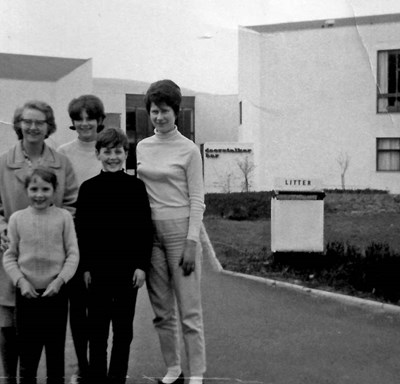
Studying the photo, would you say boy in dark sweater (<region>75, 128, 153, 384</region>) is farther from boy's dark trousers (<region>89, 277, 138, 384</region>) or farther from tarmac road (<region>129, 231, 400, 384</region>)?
tarmac road (<region>129, 231, 400, 384</region>)

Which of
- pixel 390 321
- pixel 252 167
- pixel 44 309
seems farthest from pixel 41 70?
pixel 44 309

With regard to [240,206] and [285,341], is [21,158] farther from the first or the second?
[240,206]

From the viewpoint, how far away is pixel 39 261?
381cm

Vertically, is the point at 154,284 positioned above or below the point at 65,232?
below

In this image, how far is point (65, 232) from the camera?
3873mm

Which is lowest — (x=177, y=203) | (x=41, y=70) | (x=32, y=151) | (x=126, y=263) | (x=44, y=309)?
(x=44, y=309)

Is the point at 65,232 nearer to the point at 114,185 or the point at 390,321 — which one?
the point at 114,185

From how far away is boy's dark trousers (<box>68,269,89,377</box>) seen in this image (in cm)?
421

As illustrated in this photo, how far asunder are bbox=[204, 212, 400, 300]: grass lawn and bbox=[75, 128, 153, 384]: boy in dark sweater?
12.6 feet

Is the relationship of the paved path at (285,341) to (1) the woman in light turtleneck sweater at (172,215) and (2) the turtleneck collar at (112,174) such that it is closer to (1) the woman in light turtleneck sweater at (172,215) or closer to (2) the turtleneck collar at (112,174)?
(1) the woman in light turtleneck sweater at (172,215)

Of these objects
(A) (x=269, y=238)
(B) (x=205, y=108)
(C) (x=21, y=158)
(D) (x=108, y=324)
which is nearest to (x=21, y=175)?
(C) (x=21, y=158)

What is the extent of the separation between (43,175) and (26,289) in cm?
64

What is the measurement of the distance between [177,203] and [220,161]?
1013 inches

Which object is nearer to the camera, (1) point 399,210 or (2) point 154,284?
(2) point 154,284
